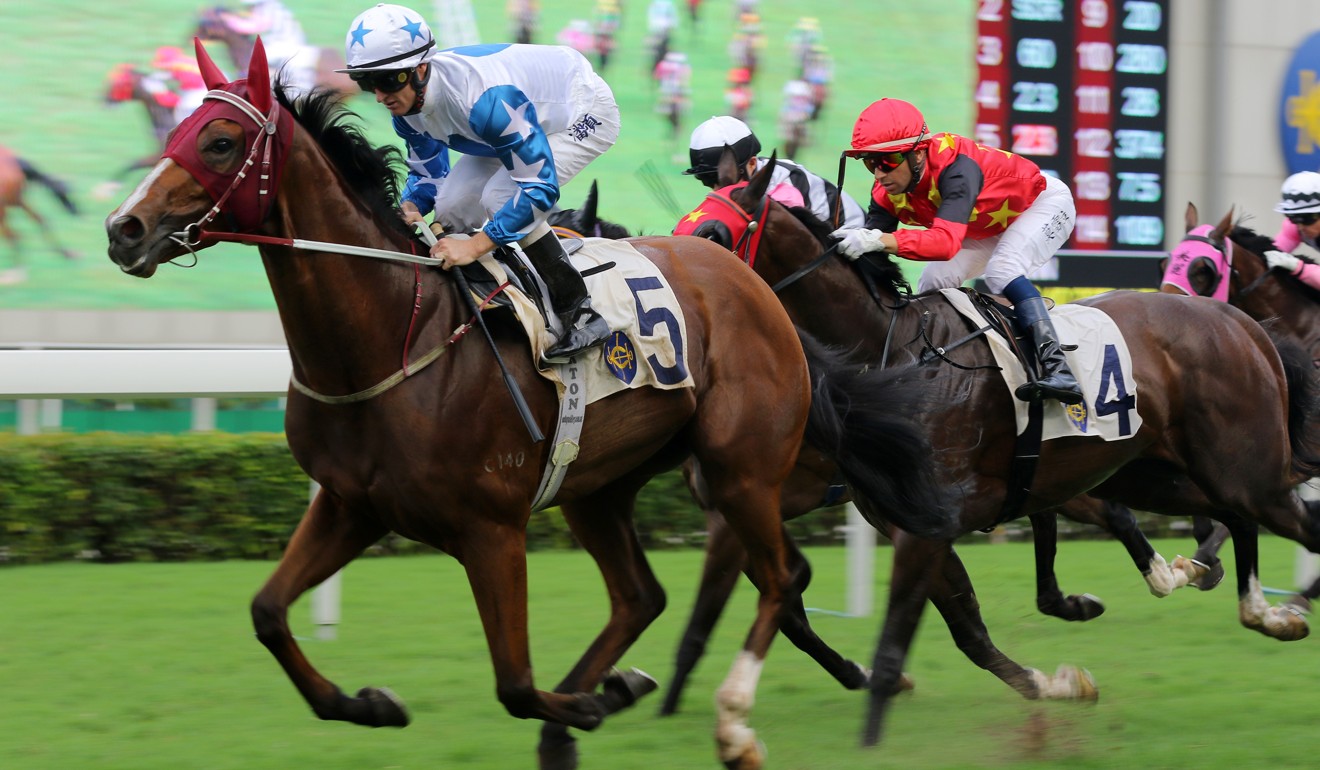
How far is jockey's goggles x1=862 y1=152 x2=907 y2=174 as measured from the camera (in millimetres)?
4406

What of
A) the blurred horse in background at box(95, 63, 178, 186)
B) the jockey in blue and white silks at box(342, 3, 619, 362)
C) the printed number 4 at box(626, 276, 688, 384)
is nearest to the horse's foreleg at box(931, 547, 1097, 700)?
the printed number 4 at box(626, 276, 688, 384)

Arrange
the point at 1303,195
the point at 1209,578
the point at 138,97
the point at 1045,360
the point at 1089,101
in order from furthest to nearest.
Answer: the point at 1089,101 → the point at 138,97 → the point at 1303,195 → the point at 1209,578 → the point at 1045,360

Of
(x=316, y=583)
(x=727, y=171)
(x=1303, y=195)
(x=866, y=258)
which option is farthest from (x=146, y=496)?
(x=1303, y=195)

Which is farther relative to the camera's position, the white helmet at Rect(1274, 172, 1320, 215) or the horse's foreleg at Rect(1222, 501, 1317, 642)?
the white helmet at Rect(1274, 172, 1320, 215)

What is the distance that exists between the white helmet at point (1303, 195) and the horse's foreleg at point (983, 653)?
3085mm

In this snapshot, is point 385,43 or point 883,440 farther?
point 883,440

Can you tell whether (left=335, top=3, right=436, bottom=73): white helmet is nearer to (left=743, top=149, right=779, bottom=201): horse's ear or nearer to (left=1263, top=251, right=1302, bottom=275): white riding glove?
(left=743, top=149, right=779, bottom=201): horse's ear

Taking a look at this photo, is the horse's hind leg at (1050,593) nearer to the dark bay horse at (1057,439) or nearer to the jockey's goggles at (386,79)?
the dark bay horse at (1057,439)

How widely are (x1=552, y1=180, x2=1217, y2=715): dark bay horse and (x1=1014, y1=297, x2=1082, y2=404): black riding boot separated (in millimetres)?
452

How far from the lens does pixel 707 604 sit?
431 centimetres

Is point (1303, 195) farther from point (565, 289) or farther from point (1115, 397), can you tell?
point (565, 289)

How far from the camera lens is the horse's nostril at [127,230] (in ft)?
9.68

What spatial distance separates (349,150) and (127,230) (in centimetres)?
59

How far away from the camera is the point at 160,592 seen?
596cm
